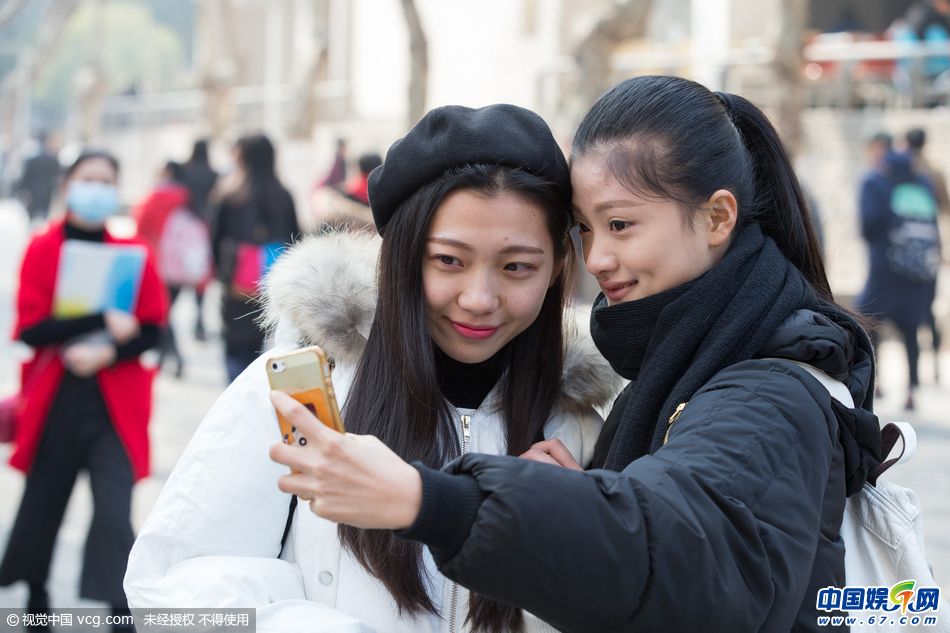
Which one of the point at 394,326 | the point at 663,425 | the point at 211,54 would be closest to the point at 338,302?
the point at 394,326

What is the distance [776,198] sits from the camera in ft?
7.18

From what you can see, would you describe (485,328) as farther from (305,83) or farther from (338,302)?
(305,83)

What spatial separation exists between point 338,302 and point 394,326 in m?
0.15

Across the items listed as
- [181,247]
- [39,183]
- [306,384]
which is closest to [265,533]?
[306,384]

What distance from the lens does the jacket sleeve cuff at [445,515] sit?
4.78 feet

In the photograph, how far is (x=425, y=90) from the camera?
11.2 metres

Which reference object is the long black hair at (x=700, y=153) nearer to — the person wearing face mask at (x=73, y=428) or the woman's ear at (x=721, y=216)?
the woman's ear at (x=721, y=216)

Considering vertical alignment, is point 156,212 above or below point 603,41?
below

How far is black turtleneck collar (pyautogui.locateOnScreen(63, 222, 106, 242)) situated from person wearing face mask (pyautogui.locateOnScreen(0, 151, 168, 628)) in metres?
0.05

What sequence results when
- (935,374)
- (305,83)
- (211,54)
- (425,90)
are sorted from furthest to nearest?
(211,54) → (305,83) → (425,90) → (935,374)

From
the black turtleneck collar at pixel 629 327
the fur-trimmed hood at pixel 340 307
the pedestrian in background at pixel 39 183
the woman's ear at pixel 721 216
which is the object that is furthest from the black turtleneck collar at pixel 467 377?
the pedestrian in background at pixel 39 183

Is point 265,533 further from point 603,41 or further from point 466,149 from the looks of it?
point 603,41

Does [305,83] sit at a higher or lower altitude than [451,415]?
higher

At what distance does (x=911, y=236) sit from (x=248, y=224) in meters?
4.89
